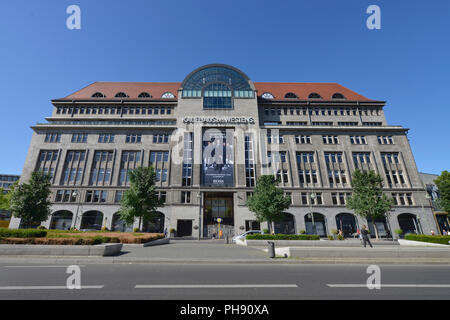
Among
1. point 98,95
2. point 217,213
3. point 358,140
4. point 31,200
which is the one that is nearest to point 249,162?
point 217,213

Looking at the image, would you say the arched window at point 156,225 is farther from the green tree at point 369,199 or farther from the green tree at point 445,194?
the green tree at point 445,194

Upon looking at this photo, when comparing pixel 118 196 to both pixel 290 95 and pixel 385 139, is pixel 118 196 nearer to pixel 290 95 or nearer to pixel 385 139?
pixel 290 95

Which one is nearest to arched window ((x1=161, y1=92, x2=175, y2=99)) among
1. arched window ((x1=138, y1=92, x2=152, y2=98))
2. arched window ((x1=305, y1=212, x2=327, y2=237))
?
arched window ((x1=138, y1=92, x2=152, y2=98))

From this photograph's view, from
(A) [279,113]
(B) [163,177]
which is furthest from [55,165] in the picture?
(A) [279,113]

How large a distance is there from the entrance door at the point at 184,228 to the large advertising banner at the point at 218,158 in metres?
7.78

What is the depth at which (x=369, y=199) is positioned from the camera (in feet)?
93.0

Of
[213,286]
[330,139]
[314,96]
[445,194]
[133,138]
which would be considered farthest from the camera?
[314,96]

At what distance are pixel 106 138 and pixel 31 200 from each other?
18399 mm

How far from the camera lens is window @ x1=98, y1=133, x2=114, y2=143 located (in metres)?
41.2

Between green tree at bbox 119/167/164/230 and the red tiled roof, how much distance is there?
26.1 meters

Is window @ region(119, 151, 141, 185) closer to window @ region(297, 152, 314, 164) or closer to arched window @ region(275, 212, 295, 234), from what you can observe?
arched window @ region(275, 212, 295, 234)

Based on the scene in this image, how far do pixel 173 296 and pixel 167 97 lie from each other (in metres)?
48.0

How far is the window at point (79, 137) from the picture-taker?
40.9 m

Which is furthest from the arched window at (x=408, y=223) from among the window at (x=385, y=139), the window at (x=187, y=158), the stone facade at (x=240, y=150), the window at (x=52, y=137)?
the window at (x=52, y=137)
